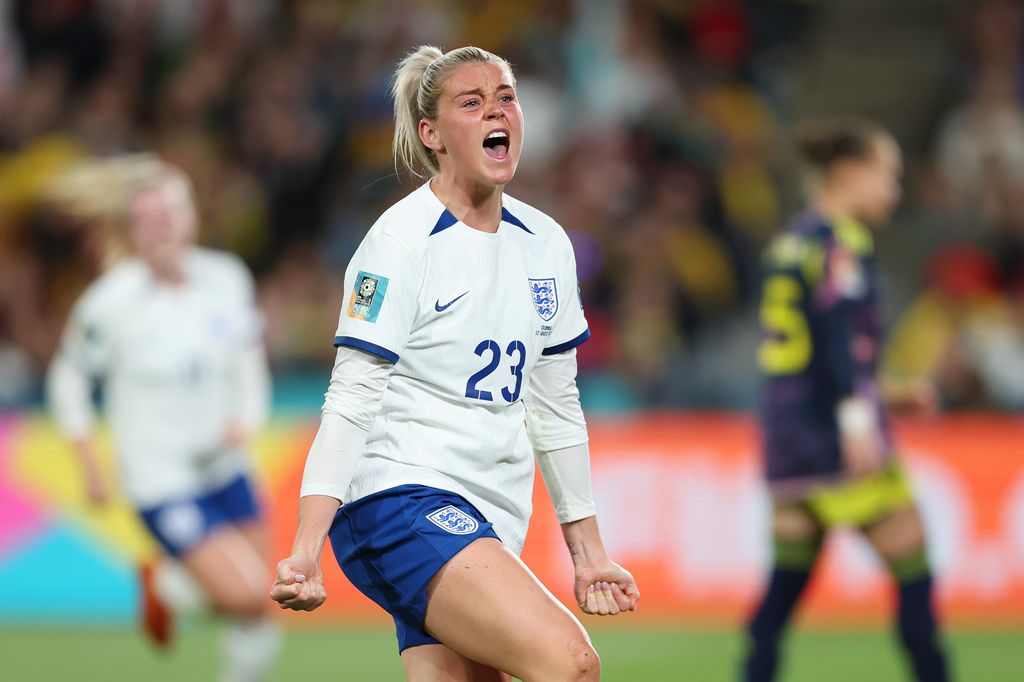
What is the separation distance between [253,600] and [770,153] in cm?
746

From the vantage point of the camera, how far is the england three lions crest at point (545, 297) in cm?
396

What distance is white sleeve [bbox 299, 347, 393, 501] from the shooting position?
11.9ft

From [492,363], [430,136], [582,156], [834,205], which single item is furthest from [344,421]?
[582,156]

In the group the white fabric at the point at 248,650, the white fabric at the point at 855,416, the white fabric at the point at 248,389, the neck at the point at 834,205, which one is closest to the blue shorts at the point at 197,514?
the white fabric at the point at 248,389

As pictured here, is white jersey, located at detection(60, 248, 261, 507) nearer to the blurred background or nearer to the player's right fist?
the blurred background

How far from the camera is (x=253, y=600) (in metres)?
6.77

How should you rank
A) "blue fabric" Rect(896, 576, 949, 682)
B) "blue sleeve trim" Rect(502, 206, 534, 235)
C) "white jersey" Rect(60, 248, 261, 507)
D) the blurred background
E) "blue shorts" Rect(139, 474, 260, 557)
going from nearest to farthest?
"blue sleeve trim" Rect(502, 206, 534, 235)
"blue fabric" Rect(896, 576, 949, 682)
"blue shorts" Rect(139, 474, 260, 557)
"white jersey" Rect(60, 248, 261, 507)
the blurred background

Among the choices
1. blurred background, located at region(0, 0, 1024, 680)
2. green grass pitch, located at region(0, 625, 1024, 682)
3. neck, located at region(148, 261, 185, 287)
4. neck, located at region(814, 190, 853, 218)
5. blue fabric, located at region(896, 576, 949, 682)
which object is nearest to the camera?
blue fabric, located at region(896, 576, 949, 682)

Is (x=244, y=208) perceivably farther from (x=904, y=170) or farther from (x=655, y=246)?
(x=904, y=170)

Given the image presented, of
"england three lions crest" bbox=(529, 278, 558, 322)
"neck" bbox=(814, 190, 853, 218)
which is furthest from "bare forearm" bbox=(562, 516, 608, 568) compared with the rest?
"neck" bbox=(814, 190, 853, 218)

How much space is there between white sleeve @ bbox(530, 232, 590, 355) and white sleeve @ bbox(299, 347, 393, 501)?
53 cm

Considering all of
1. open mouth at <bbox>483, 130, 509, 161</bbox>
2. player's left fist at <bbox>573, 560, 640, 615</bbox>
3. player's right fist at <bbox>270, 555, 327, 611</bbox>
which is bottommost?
player's left fist at <bbox>573, 560, 640, 615</bbox>

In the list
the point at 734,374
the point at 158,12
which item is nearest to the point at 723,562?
the point at 734,374

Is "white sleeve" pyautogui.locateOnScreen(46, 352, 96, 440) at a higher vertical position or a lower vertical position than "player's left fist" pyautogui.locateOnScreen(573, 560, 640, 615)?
lower
